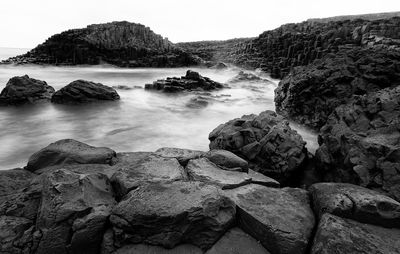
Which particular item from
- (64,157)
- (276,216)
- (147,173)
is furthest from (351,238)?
(64,157)

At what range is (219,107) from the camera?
39.7 feet

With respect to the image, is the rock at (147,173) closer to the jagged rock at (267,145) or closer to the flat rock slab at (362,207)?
the flat rock slab at (362,207)

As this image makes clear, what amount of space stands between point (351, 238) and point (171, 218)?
1.56 m

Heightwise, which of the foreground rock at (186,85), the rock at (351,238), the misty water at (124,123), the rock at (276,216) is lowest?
the misty water at (124,123)

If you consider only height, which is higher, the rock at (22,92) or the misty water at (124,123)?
the rock at (22,92)

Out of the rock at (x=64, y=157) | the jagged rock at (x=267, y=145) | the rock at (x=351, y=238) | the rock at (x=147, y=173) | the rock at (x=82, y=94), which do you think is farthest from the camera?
the rock at (x=82, y=94)

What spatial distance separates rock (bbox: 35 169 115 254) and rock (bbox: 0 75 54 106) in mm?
10481

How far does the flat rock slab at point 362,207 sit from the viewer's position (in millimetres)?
2414

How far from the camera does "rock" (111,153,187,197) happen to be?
2877 mm

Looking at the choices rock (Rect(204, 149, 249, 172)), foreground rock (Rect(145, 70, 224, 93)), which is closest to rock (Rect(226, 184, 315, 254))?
rock (Rect(204, 149, 249, 172))

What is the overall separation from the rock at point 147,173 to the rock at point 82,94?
29.8ft

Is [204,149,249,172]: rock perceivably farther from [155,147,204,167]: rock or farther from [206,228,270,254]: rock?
[206,228,270,254]: rock

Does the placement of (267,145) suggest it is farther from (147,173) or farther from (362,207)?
(147,173)

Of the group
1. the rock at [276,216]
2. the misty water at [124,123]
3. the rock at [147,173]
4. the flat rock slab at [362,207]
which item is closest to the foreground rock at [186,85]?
the misty water at [124,123]
